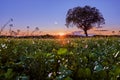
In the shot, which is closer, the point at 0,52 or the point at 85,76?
the point at 85,76

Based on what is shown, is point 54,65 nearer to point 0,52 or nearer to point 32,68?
point 32,68

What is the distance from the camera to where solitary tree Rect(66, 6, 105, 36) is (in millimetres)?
99438

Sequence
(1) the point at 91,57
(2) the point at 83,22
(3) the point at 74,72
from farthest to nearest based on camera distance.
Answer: (2) the point at 83,22 < (1) the point at 91,57 < (3) the point at 74,72

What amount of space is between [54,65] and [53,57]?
0.42 ft

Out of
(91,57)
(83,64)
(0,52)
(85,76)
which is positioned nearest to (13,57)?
(0,52)

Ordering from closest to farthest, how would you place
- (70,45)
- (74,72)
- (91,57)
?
(74,72) → (91,57) → (70,45)

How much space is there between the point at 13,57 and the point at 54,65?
1.77 metres

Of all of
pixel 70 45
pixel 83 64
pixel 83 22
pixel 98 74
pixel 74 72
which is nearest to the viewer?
pixel 98 74

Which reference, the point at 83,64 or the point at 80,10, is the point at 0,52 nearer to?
the point at 83,64

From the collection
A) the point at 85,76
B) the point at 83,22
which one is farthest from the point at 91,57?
the point at 83,22

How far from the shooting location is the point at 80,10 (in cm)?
10519

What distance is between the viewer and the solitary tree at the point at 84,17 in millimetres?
99438

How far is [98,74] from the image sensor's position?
3.10 metres

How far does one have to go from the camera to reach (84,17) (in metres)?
102
